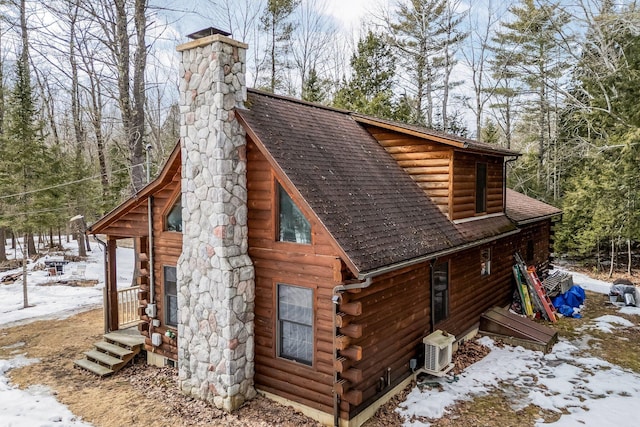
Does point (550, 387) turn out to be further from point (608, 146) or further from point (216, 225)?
point (608, 146)

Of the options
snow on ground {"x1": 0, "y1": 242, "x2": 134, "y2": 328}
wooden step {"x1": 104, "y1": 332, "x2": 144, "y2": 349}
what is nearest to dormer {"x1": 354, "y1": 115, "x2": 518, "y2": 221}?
wooden step {"x1": 104, "y1": 332, "x2": 144, "y2": 349}

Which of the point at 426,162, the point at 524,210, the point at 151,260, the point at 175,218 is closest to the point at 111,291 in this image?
the point at 151,260

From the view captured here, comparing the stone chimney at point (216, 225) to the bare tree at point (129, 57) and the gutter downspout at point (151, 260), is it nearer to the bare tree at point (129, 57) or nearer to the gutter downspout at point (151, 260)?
the gutter downspout at point (151, 260)

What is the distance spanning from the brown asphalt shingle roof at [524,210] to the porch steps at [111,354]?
11.2 m

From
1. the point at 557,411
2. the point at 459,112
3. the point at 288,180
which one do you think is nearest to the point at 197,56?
the point at 288,180

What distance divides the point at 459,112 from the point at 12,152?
2567 cm

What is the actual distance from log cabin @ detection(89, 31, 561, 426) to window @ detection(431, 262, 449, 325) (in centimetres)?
5

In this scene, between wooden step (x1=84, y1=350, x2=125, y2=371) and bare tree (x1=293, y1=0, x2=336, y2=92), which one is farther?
bare tree (x1=293, y1=0, x2=336, y2=92)

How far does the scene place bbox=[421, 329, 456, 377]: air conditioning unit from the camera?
8219 millimetres

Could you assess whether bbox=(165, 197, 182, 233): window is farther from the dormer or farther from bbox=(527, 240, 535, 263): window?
bbox=(527, 240, 535, 263): window

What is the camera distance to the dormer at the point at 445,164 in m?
9.84

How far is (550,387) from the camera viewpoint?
818cm

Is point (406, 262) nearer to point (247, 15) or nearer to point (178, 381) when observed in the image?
point (178, 381)

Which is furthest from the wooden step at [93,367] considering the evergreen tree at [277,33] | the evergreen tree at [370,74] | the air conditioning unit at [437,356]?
the evergreen tree at [277,33]
